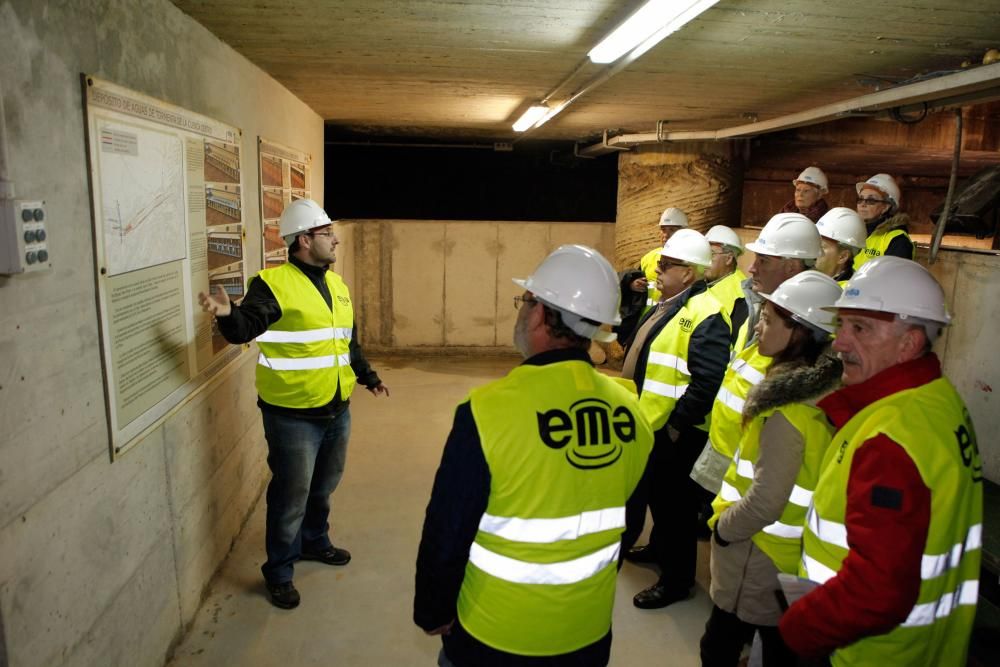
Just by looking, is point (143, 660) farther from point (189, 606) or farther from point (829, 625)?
point (829, 625)

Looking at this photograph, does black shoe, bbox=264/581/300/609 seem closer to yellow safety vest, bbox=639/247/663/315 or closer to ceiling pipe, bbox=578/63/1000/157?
yellow safety vest, bbox=639/247/663/315

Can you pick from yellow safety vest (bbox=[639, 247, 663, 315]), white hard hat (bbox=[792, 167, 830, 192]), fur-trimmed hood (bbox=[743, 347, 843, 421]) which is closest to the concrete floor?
fur-trimmed hood (bbox=[743, 347, 843, 421])

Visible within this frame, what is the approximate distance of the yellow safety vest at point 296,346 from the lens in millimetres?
3076

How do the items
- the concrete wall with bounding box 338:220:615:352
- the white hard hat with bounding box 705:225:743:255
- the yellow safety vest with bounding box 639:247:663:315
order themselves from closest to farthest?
the white hard hat with bounding box 705:225:743:255 < the yellow safety vest with bounding box 639:247:663:315 < the concrete wall with bounding box 338:220:615:352

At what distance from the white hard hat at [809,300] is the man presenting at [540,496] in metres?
0.69

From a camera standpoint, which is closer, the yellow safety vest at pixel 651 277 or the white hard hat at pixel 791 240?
the white hard hat at pixel 791 240

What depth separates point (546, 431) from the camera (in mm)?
1539

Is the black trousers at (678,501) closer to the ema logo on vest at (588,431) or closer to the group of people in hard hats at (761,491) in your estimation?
the group of people in hard hats at (761,491)

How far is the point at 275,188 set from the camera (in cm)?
441

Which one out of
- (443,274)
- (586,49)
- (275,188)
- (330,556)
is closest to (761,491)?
(330,556)

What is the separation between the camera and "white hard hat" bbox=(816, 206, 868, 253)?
3.74m

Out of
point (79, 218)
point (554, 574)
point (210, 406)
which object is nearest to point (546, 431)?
point (554, 574)

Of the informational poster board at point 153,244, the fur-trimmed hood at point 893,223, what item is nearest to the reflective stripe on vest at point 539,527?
the informational poster board at point 153,244

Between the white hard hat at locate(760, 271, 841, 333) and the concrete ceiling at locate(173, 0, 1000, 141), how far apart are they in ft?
4.37
